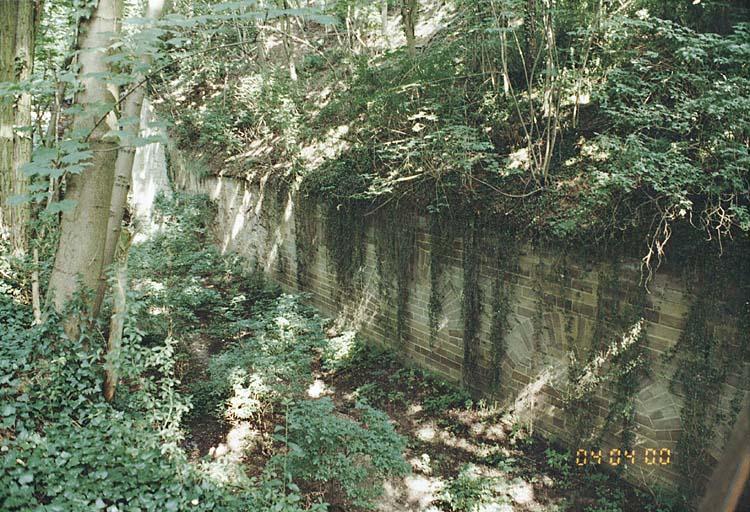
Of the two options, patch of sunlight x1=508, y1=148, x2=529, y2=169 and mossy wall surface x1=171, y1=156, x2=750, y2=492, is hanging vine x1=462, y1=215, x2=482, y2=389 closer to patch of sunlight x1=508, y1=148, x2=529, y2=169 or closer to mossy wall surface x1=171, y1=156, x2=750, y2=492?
mossy wall surface x1=171, y1=156, x2=750, y2=492

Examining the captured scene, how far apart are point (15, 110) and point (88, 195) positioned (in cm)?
360

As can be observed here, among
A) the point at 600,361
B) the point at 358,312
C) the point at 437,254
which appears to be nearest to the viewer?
the point at 600,361

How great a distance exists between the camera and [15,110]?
683 cm

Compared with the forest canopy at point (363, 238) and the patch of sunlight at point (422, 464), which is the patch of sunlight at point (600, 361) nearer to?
the forest canopy at point (363, 238)

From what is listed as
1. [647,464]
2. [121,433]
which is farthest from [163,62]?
[647,464]

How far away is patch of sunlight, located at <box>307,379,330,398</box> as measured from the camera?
6.71 meters

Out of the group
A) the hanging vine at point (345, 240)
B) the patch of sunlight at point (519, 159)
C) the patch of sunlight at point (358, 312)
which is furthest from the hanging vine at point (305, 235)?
the patch of sunlight at point (519, 159)

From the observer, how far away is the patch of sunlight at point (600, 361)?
454cm

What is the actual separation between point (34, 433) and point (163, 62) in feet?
10.3

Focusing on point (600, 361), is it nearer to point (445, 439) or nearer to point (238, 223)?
point (445, 439)

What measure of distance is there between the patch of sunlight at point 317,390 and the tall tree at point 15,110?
4160mm

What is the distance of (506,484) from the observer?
4844 millimetres

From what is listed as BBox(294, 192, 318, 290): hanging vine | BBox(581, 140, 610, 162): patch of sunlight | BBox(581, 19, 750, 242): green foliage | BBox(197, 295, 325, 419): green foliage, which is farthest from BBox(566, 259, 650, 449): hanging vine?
BBox(294, 192, 318, 290): hanging vine

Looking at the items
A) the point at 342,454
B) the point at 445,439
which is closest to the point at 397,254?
the point at 445,439
